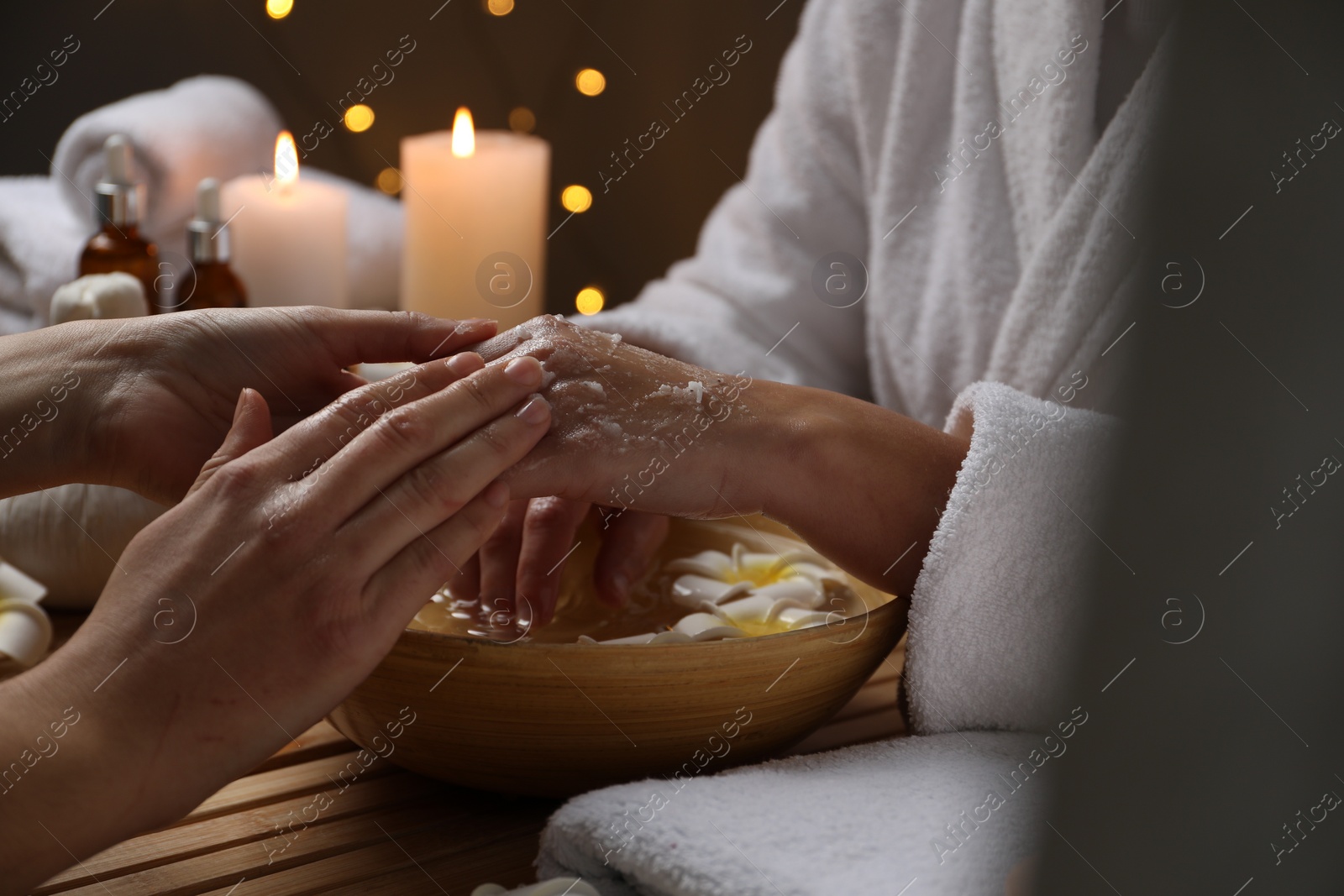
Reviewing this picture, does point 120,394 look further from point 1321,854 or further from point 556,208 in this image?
point 556,208

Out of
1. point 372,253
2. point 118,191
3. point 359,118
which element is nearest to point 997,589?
point 118,191

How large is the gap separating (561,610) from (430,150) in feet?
1.91

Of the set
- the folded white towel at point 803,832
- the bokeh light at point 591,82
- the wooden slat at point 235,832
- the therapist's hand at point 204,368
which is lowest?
the wooden slat at point 235,832

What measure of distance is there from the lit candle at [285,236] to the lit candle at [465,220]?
0.08m

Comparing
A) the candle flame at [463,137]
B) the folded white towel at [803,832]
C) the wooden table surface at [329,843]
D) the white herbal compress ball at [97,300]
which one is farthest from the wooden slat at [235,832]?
the candle flame at [463,137]

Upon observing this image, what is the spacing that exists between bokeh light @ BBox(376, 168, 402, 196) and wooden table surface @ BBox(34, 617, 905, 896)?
1.07 m

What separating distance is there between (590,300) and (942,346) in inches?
25.8

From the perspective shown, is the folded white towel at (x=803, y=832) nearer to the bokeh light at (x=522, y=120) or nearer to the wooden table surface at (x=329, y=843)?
the wooden table surface at (x=329, y=843)

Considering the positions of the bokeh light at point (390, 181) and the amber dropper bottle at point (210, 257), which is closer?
the amber dropper bottle at point (210, 257)

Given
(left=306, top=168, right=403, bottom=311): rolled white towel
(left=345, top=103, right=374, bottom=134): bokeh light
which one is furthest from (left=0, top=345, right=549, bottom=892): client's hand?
(left=345, top=103, right=374, bottom=134): bokeh light

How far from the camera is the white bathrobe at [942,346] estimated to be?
1.42 ft

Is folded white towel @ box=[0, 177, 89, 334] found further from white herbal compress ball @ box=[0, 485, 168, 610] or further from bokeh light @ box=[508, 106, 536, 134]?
bokeh light @ box=[508, 106, 536, 134]

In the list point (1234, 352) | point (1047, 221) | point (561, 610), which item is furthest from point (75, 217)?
point (1234, 352)

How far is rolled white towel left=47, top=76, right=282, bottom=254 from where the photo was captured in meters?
1.07
